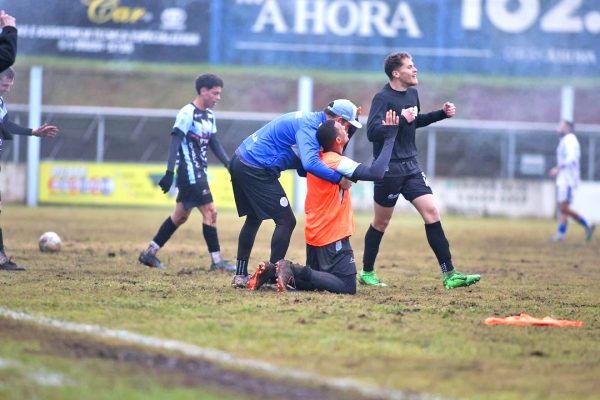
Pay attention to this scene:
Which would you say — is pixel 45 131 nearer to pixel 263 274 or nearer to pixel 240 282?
pixel 240 282

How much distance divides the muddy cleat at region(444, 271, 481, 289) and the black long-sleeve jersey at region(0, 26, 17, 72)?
4.61 m

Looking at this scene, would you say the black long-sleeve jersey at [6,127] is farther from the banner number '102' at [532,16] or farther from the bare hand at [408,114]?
the banner number '102' at [532,16]

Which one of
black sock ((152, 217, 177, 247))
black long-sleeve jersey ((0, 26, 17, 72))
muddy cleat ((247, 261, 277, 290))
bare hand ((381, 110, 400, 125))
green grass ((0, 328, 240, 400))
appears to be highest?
black long-sleeve jersey ((0, 26, 17, 72))

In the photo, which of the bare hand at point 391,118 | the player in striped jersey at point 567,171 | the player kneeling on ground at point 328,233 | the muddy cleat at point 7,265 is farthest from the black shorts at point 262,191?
the player in striped jersey at point 567,171

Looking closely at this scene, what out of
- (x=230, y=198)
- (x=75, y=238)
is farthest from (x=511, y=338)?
(x=230, y=198)

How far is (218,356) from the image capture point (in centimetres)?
670

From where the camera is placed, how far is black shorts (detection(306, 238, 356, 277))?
392 inches

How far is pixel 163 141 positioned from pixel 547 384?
3030cm

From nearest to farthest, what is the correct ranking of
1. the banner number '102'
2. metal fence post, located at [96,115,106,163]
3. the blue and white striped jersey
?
1. the blue and white striped jersey
2. the banner number '102'
3. metal fence post, located at [96,115,106,163]

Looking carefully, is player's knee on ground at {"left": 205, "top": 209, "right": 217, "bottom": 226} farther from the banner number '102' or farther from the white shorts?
the banner number '102'

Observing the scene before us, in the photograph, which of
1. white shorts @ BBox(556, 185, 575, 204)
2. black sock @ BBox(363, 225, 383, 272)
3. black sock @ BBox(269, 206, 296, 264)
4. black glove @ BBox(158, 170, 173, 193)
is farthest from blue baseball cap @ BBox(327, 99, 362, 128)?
white shorts @ BBox(556, 185, 575, 204)

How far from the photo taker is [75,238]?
692 inches

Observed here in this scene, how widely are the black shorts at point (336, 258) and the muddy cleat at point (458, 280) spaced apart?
1328mm

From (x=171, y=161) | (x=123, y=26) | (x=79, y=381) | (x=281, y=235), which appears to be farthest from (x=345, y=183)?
(x=123, y=26)
